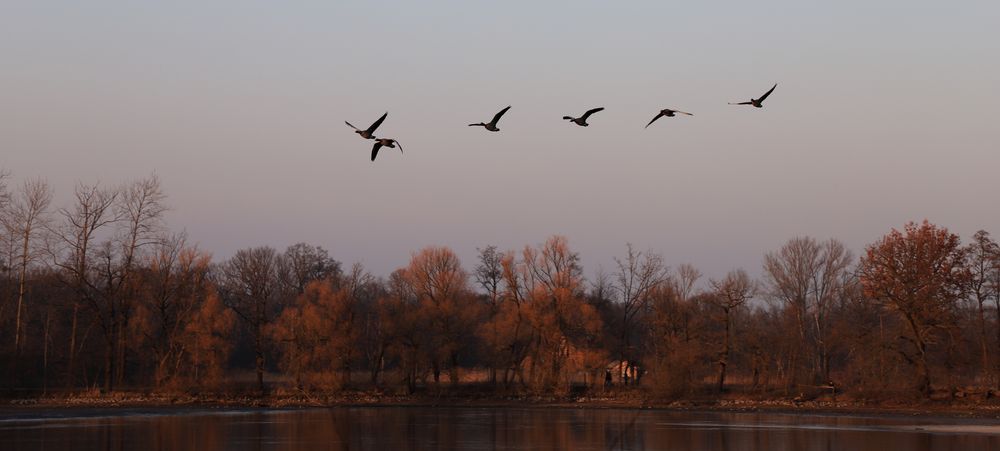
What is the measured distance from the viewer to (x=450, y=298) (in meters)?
82.9

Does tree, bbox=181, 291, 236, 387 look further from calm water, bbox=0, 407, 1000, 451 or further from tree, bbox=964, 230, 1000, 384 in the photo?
tree, bbox=964, 230, 1000, 384

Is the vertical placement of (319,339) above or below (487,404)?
above

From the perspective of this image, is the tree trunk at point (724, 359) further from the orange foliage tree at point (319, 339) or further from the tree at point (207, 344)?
the tree at point (207, 344)

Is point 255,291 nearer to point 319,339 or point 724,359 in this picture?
point 319,339

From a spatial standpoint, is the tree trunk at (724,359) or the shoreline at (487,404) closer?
the shoreline at (487,404)

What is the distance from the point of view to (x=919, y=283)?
63.3m

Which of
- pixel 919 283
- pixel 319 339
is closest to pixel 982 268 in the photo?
pixel 919 283

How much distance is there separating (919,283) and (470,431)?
32700 millimetres

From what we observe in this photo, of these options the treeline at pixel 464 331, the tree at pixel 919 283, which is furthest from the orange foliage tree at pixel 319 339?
the tree at pixel 919 283

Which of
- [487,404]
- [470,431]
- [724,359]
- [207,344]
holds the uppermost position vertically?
[207,344]

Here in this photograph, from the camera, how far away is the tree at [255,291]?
274 feet

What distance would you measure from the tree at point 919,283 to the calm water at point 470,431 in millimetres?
8819

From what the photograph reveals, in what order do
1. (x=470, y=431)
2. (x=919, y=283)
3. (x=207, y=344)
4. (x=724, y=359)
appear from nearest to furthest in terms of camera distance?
(x=470, y=431), (x=919, y=283), (x=207, y=344), (x=724, y=359)

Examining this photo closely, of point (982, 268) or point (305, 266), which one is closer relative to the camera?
point (982, 268)
